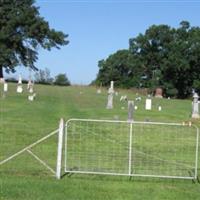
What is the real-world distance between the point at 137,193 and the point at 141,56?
10328 centimetres

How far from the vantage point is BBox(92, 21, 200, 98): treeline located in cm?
10569

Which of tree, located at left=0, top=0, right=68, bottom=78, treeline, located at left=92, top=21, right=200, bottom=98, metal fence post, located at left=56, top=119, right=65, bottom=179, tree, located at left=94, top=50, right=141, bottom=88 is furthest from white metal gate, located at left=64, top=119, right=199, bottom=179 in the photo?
tree, located at left=94, top=50, right=141, bottom=88

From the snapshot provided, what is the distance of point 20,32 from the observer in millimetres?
90500

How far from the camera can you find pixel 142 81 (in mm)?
112562

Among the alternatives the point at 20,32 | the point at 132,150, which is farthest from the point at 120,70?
the point at 132,150

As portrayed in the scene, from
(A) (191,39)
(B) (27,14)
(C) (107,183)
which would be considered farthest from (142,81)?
(C) (107,183)

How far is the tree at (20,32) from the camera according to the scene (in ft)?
290

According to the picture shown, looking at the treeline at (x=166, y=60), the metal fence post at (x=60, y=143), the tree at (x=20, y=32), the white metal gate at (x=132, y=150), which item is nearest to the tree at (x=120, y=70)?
the treeline at (x=166, y=60)

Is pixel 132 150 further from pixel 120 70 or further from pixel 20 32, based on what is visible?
pixel 120 70

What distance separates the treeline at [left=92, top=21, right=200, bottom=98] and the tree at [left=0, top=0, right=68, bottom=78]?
22.0 meters

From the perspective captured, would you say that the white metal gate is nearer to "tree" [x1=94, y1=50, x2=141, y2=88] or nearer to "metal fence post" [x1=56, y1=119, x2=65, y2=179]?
"metal fence post" [x1=56, y1=119, x2=65, y2=179]

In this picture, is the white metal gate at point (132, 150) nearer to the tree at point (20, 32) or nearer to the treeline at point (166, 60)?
the tree at point (20, 32)

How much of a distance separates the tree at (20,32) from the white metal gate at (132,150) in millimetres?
67214

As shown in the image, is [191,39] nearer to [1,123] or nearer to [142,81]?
[142,81]
